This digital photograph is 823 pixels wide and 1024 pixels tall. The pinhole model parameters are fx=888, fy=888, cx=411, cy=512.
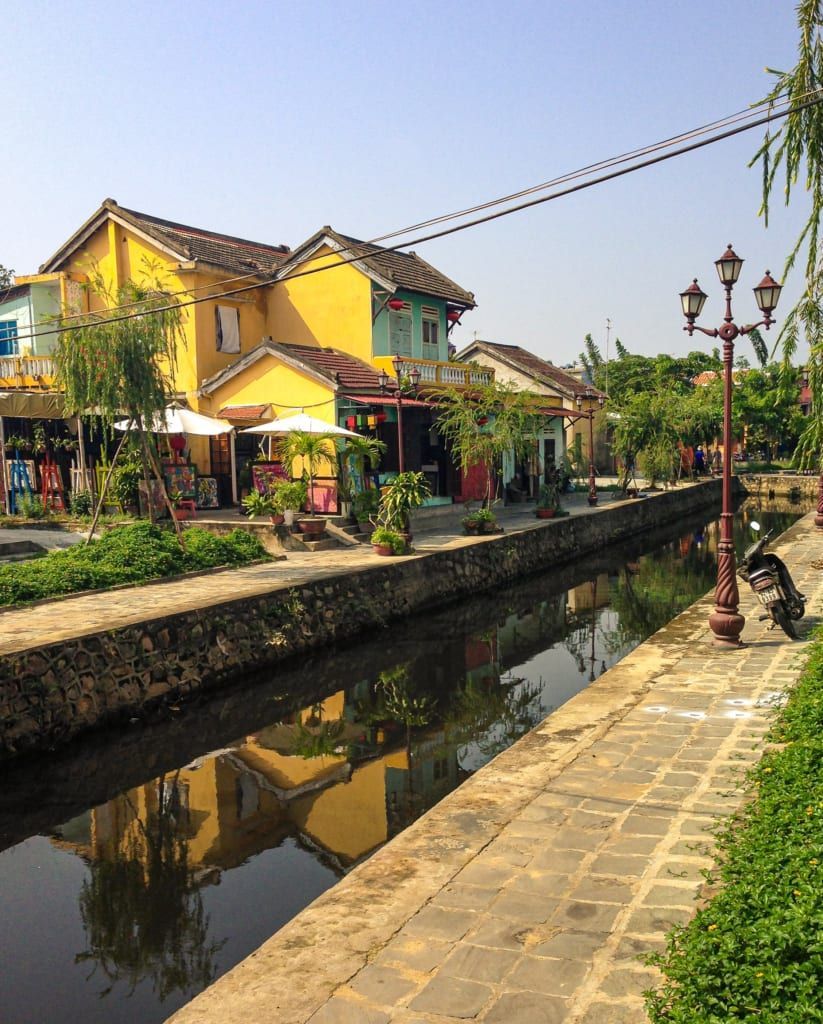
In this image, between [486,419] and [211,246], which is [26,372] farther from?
[486,419]

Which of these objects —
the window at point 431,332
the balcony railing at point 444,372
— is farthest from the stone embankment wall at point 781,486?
the window at point 431,332

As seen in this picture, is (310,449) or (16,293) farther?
(16,293)

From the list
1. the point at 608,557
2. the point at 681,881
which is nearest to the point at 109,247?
the point at 608,557

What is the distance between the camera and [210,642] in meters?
12.4

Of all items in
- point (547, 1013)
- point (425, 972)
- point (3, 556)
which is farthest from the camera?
point (3, 556)

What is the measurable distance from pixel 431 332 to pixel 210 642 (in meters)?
16.2

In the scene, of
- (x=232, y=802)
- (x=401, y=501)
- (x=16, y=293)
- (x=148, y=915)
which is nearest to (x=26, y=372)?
(x=16, y=293)

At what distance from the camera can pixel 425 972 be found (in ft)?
14.8

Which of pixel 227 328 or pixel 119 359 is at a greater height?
pixel 227 328

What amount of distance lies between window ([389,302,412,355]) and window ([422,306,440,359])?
2.75 ft

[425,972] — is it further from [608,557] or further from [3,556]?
[608,557]

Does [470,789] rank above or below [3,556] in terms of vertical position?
below

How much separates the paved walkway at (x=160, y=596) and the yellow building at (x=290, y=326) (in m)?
5.12

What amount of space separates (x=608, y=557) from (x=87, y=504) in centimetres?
1392
